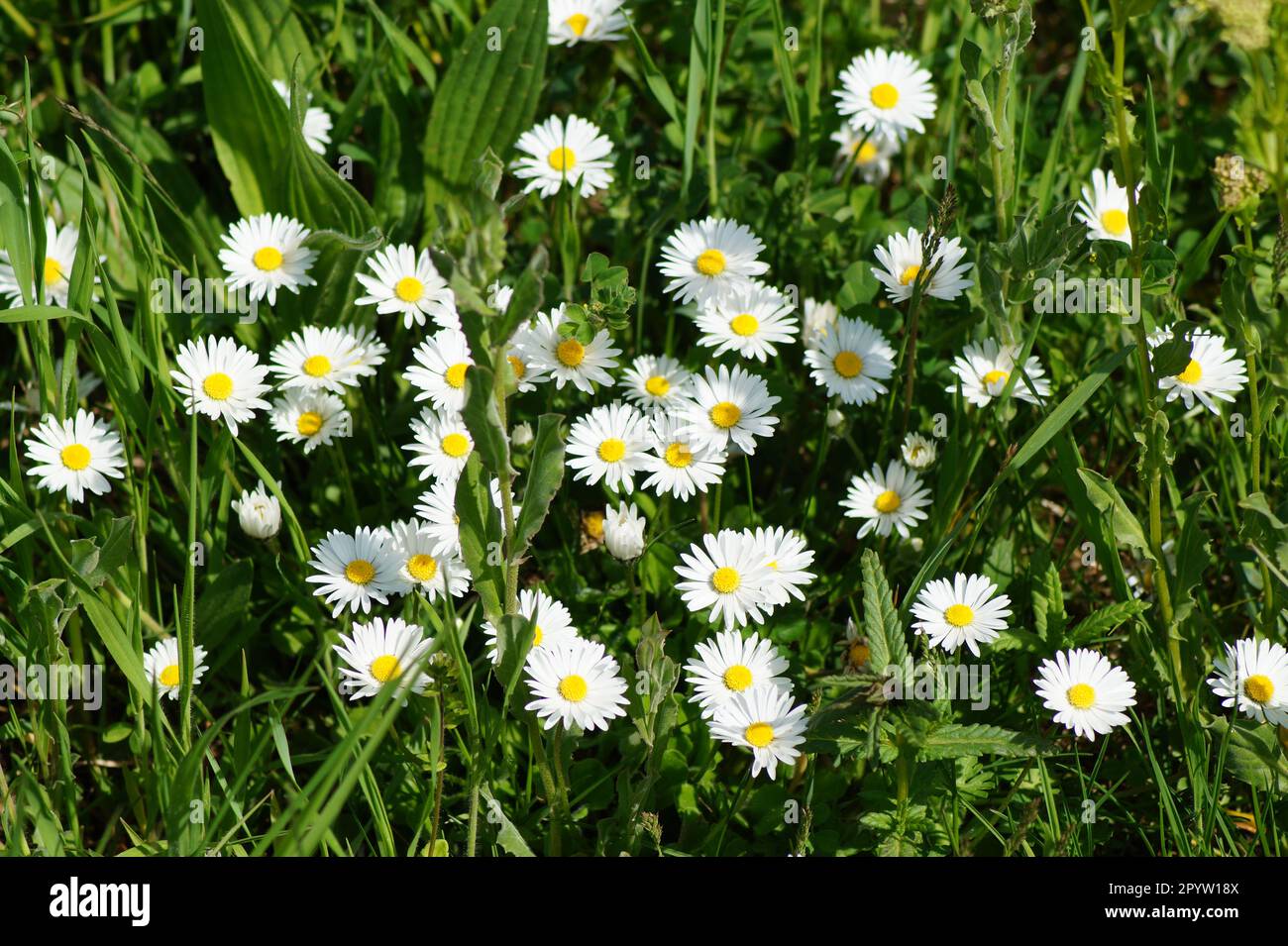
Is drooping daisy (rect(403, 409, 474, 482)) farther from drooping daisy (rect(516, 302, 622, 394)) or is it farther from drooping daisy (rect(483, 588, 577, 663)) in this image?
drooping daisy (rect(483, 588, 577, 663))

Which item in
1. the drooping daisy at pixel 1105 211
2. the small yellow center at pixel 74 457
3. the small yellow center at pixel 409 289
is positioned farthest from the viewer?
the drooping daisy at pixel 1105 211

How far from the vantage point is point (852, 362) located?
2.92m

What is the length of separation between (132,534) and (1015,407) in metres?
1.97

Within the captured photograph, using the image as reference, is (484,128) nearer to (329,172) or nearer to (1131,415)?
(329,172)

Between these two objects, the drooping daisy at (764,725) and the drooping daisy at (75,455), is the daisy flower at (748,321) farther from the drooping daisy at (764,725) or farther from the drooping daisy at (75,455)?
the drooping daisy at (75,455)

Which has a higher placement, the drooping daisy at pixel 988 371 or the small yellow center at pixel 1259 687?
the drooping daisy at pixel 988 371

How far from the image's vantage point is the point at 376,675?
241 cm

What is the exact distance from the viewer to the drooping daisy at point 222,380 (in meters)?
2.71

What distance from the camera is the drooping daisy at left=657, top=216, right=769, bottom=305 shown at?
2.95m

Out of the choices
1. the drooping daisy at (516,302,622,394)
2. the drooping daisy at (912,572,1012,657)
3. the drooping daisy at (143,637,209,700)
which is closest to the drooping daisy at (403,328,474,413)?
the drooping daisy at (516,302,622,394)

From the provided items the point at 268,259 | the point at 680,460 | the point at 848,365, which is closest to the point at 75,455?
the point at 268,259

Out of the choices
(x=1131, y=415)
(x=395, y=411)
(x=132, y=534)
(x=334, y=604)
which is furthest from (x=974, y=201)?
(x=132, y=534)

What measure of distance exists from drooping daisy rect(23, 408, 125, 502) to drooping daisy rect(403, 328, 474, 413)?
0.64m

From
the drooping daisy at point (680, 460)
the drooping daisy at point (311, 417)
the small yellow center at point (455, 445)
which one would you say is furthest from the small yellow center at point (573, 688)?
the drooping daisy at point (311, 417)
